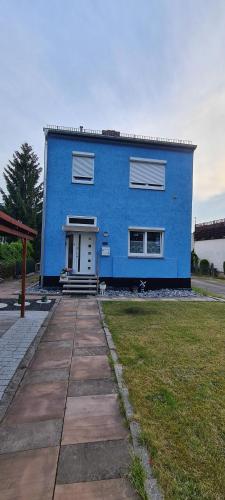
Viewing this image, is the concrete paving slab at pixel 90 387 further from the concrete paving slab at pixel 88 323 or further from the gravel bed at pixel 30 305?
the gravel bed at pixel 30 305

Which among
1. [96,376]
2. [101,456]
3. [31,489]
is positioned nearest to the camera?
[31,489]

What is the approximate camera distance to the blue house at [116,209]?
43.2ft

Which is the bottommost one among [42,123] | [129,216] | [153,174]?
[129,216]

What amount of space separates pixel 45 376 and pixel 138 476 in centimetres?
235

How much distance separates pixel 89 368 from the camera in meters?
4.58

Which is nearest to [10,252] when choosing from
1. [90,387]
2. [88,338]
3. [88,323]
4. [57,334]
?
[88,323]

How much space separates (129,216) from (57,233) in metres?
3.54

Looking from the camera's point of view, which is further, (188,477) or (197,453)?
(197,453)

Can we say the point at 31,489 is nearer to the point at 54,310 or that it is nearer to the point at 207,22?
the point at 54,310

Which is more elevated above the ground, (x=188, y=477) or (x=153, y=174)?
(x=153, y=174)

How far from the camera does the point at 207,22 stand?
8.50m

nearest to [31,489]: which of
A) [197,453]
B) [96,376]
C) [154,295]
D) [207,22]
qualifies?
[197,453]

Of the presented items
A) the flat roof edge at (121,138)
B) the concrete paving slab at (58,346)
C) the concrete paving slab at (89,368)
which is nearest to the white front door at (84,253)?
the flat roof edge at (121,138)

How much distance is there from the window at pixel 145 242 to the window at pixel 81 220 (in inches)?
74.5
